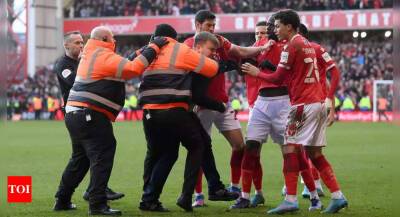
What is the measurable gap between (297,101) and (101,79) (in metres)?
2.13

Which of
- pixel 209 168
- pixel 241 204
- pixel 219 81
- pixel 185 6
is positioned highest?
pixel 185 6

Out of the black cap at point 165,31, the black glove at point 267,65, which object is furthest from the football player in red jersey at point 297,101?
the black cap at point 165,31

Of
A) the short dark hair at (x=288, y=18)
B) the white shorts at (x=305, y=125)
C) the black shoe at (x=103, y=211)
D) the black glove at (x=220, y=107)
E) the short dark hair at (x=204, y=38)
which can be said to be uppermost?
the short dark hair at (x=288, y=18)

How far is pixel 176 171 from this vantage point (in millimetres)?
13070

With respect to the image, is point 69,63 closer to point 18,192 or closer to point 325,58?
point 18,192

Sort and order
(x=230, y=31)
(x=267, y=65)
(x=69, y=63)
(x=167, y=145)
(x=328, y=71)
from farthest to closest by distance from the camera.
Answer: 1. (x=230, y=31)
2. (x=328, y=71)
3. (x=69, y=63)
4. (x=267, y=65)
5. (x=167, y=145)

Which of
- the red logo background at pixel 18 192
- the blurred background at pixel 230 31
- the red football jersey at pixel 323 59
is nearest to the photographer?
the red football jersey at pixel 323 59

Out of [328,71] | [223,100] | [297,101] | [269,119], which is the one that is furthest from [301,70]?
[223,100]

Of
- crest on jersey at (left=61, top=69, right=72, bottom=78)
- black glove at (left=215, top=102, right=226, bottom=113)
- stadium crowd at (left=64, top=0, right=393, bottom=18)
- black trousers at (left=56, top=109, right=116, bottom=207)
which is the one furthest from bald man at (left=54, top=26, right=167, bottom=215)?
stadium crowd at (left=64, top=0, right=393, bottom=18)

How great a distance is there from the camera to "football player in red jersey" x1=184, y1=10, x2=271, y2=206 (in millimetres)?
8609

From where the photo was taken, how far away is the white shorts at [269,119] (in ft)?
27.9

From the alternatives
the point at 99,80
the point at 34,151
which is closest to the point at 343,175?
the point at 99,80

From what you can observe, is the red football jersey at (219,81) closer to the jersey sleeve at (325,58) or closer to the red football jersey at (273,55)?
the red football jersey at (273,55)

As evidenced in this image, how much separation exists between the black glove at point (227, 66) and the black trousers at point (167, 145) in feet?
2.24
